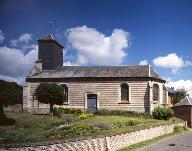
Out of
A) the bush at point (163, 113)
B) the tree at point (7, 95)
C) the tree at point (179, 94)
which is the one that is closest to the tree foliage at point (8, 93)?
the tree at point (7, 95)

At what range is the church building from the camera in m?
47.7

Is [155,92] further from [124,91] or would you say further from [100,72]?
[100,72]

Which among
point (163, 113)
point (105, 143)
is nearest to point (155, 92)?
point (163, 113)

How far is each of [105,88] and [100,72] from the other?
112 inches

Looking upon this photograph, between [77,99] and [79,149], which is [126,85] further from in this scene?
[79,149]

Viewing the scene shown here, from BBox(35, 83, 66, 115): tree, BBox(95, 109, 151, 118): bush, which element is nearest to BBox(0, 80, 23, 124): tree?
BBox(35, 83, 66, 115): tree

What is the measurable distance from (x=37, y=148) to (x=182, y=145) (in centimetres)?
1346

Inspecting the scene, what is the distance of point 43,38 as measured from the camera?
5206 centimetres

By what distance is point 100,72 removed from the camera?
4944cm

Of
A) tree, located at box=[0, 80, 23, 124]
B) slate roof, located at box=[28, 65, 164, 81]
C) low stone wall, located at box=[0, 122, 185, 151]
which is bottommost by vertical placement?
low stone wall, located at box=[0, 122, 185, 151]

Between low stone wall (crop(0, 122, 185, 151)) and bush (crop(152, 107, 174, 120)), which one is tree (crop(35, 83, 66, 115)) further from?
low stone wall (crop(0, 122, 185, 151))

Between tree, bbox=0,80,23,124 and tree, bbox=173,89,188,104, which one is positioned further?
tree, bbox=173,89,188,104

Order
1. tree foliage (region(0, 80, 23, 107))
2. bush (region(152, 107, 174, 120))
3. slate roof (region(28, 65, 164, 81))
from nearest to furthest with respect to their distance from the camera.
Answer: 1. tree foliage (region(0, 80, 23, 107))
2. bush (region(152, 107, 174, 120))
3. slate roof (region(28, 65, 164, 81))

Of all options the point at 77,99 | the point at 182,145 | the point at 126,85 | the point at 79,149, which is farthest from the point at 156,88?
the point at 79,149
